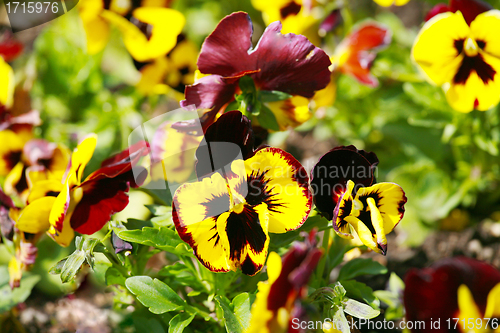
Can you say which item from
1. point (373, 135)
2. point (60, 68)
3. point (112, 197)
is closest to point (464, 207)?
point (373, 135)

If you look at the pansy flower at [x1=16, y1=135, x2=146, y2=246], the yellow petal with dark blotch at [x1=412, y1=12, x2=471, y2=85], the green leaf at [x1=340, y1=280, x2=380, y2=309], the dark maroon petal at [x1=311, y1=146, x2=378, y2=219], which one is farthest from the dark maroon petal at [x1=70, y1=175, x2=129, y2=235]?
the yellow petal with dark blotch at [x1=412, y1=12, x2=471, y2=85]

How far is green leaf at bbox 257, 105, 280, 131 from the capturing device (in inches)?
37.3

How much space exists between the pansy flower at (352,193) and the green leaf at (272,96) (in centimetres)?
20

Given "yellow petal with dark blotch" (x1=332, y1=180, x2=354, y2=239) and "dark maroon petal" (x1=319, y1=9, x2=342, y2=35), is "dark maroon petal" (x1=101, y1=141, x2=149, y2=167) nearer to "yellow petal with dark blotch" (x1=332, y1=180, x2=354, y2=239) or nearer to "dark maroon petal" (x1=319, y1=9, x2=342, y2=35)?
→ "yellow petal with dark blotch" (x1=332, y1=180, x2=354, y2=239)

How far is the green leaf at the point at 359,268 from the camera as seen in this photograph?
0.98 m

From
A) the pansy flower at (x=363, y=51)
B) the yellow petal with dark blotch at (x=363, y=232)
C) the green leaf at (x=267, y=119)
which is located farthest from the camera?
the pansy flower at (x=363, y=51)

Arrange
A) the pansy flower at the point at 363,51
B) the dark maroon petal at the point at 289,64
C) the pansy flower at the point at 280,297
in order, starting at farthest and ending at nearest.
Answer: the pansy flower at the point at 363,51 < the dark maroon petal at the point at 289,64 < the pansy flower at the point at 280,297

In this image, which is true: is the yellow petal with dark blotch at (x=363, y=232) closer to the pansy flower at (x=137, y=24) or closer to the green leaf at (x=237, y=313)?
the green leaf at (x=237, y=313)

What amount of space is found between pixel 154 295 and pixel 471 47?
38.4 inches

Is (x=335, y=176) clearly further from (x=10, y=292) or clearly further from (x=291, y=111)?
(x=10, y=292)

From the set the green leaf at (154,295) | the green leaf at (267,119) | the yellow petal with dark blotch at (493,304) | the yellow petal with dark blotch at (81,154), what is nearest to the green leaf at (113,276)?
the green leaf at (154,295)

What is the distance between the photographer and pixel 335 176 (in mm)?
812

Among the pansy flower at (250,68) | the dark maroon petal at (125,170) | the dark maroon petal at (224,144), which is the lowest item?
the dark maroon petal at (125,170)

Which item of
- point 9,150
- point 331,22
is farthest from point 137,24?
point 331,22
